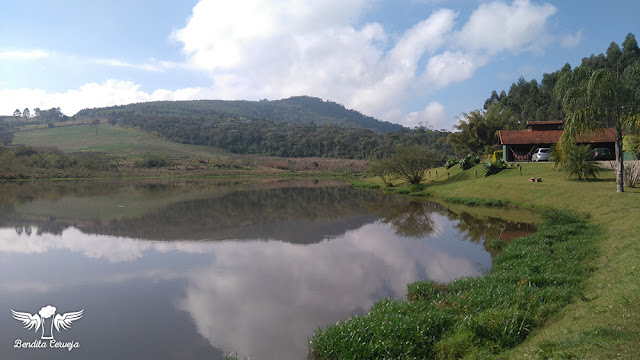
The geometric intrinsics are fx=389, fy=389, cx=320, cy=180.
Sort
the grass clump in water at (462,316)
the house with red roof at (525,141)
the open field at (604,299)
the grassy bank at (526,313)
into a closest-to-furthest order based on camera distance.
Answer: the open field at (604,299) → the grassy bank at (526,313) → the grass clump in water at (462,316) → the house with red roof at (525,141)

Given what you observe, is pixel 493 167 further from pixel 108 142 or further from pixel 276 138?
pixel 108 142

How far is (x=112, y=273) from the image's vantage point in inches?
474

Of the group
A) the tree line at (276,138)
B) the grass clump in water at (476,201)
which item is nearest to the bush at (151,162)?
the tree line at (276,138)

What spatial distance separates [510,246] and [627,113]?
1041cm

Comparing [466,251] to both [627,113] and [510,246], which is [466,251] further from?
[627,113]

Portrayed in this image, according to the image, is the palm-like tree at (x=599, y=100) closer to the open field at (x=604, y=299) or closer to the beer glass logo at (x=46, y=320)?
the open field at (x=604, y=299)

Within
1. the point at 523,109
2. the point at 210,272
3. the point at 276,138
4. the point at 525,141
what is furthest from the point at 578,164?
the point at 276,138

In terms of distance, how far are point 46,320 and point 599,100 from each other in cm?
2185

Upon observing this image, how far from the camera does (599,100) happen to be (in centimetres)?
1764

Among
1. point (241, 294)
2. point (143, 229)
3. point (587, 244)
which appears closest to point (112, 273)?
point (241, 294)

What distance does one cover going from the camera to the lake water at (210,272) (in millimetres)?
7688

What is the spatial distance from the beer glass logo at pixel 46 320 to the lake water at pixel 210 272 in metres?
0.07

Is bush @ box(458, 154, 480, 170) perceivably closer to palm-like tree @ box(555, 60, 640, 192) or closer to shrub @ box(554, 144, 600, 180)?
shrub @ box(554, 144, 600, 180)

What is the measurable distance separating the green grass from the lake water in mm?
75782
